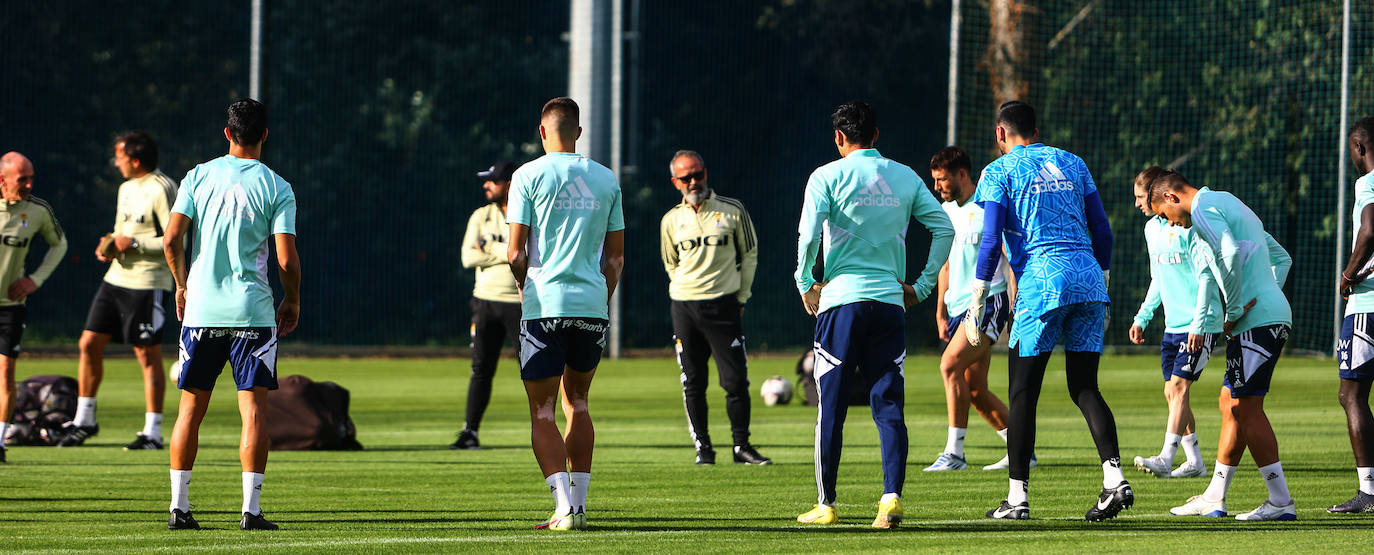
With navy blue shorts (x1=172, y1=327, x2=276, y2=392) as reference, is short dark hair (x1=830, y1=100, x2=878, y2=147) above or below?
above

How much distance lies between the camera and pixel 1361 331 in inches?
340

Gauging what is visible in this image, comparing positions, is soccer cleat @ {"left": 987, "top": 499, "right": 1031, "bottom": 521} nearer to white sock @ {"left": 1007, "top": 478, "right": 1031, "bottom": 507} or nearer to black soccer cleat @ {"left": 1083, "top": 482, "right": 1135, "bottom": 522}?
white sock @ {"left": 1007, "top": 478, "right": 1031, "bottom": 507}

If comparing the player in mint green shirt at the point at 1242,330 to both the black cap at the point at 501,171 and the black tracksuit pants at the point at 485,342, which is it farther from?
the black tracksuit pants at the point at 485,342

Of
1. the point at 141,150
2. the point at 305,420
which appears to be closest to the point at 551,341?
the point at 141,150

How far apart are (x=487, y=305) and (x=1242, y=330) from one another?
20.9ft

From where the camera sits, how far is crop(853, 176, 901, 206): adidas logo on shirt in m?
7.58

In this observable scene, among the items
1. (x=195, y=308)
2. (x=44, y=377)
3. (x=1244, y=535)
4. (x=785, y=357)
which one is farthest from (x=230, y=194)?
(x=785, y=357)

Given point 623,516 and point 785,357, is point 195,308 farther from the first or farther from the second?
point 785,357

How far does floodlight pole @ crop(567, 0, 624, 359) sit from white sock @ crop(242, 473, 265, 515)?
18820 millimetres

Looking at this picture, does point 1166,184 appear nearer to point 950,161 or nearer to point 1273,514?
point 1273,514

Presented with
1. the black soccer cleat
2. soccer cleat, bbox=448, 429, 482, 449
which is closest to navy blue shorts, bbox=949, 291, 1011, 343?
the black soccer cleat

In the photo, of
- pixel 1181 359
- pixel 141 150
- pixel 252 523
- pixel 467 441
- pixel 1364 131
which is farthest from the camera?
pixel 467 441

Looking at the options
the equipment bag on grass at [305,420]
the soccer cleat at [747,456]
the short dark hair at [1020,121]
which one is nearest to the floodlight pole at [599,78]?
the equipment bag on grass at [305,420]

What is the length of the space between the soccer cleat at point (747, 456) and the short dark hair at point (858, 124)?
3971mm
